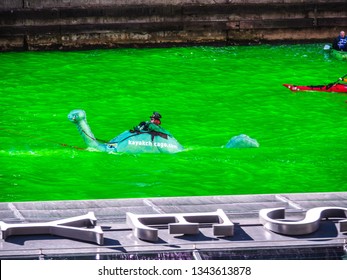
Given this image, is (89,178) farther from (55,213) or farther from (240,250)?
(240,250)

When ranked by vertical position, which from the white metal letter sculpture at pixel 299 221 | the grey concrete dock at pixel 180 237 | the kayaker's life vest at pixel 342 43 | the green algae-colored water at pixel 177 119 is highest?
the white metal letter sculpture at pixel 299 221

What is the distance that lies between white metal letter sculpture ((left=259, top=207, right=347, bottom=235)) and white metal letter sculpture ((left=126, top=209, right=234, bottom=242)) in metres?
0.45

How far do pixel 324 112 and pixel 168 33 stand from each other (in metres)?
9.64

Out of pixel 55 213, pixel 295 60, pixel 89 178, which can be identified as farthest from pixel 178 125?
pixel 55 213

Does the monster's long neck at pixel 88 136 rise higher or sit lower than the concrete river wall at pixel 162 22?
lower

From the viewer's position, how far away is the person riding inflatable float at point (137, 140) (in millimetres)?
23438

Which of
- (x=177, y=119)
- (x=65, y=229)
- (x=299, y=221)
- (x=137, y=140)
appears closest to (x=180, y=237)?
(x=65, y=229)

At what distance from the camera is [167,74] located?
34.3m

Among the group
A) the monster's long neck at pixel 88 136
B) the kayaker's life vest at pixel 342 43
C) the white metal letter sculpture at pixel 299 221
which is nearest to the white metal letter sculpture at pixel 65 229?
the white metal letter sculpture at pixel 299 221

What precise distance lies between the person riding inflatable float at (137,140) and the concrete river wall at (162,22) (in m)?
12.9

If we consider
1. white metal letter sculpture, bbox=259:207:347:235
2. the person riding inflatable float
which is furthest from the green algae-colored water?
white metal letter sculpture, bbox=259:207:347:235

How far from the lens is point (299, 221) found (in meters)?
11.5

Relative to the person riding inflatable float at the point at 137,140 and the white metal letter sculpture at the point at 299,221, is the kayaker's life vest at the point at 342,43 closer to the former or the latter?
the person riding inflatable float at the point at 137,140

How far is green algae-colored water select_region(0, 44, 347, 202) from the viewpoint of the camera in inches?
893
